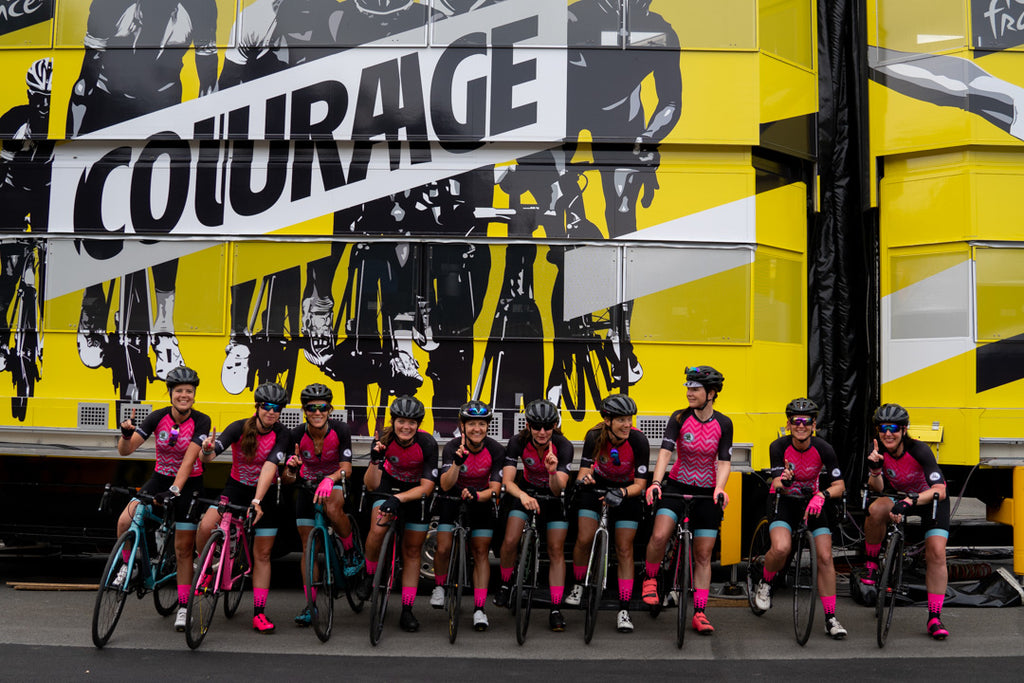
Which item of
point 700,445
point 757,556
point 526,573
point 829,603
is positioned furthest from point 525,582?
point 829,603

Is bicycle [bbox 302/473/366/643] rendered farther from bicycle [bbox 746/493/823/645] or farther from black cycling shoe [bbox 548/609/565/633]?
bicycle [bbox 746/493/823/645]

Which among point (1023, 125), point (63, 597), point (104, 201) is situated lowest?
point (63, 597)

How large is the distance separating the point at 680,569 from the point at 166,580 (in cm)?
404

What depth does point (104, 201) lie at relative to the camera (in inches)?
375

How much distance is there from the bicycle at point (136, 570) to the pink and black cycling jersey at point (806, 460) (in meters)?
4.87

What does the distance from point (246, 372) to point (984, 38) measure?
24.7ft

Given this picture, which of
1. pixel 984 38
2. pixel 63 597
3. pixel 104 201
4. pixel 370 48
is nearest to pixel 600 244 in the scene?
pixel 370 48

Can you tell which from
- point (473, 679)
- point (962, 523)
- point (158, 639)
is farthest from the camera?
point (962, 523)

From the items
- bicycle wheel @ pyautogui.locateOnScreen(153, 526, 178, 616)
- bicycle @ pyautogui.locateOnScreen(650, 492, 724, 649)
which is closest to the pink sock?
bicycle @ pyautogui.locateOnScreen(650, 492, 724, 649)

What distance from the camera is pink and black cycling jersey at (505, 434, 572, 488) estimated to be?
26.5 feet

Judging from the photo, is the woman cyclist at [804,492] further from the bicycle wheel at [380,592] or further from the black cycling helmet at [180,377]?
the black cycling helmet at [180,377]

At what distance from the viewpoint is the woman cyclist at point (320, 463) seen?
8055mm

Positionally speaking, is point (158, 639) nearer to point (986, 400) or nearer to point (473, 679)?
point (473, 679)

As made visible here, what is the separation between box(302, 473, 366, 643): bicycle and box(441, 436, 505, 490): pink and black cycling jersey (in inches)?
35.5
